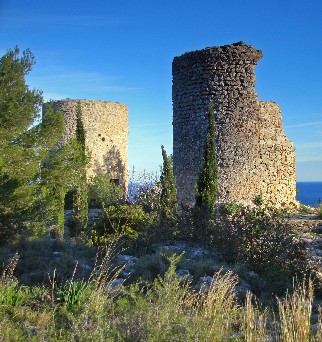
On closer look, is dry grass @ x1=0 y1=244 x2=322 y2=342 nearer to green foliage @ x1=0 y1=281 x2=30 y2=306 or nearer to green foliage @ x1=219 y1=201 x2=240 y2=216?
green foliage @ x1=0 y1=281 x2=30 y2=306

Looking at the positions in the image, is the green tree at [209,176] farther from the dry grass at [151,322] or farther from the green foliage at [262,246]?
the dry grass at [151,322]

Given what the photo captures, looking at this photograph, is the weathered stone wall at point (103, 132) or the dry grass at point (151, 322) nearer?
the dry grass at point (151, 322)

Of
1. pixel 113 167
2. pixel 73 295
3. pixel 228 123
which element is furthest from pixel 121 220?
pixel 113 167

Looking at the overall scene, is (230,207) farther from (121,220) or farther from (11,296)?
(11,296)

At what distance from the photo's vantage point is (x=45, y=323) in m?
Result: 5.39

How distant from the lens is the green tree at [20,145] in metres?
13.9

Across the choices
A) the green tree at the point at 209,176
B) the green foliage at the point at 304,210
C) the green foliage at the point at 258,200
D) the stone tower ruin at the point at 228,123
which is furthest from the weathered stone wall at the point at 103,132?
the green foliage at the point at 304,210

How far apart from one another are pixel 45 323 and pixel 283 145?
49.8 feet

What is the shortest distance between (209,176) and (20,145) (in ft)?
20.8

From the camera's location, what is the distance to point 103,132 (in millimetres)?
27078

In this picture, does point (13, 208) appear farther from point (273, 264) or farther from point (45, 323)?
point (45, 323)

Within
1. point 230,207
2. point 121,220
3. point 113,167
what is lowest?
point 121,220

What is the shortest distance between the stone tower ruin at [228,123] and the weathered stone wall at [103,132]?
907 centimetres

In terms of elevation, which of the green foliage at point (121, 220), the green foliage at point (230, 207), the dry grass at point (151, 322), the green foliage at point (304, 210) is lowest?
the dry grass at point (151, 322)
